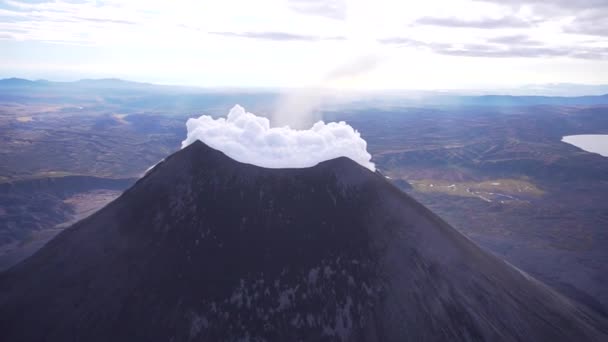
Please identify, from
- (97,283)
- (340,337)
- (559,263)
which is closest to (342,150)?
(340,337)

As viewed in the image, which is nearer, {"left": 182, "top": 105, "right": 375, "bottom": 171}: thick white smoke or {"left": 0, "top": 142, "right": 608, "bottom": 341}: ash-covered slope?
{"left": 0, "top": 142, "right": 608, "bottom": 341}: ash-covered slope

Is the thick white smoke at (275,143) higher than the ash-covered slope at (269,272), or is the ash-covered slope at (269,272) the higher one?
the thick white smoke at (275,143)

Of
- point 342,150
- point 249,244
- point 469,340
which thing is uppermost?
point 342,150

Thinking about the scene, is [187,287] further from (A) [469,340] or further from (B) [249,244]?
(A) [469,340]

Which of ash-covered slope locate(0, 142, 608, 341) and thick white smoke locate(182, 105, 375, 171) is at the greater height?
thick white smoke locate(182, 105, 375, 171)

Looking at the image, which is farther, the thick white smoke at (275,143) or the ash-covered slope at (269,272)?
the thick white smoke at (275,143)
